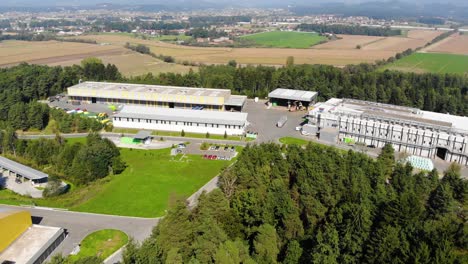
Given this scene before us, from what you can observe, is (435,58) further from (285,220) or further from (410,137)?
(285,220)

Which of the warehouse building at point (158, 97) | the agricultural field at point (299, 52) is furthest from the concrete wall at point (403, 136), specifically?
the agricultural field at point (299, 52)

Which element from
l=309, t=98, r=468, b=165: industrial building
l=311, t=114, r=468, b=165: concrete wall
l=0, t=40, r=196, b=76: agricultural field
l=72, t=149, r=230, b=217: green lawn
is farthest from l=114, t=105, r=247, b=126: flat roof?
l=0, t=40, r=196, b=76: agricultural field

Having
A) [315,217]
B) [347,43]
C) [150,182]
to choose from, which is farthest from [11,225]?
[347,43]

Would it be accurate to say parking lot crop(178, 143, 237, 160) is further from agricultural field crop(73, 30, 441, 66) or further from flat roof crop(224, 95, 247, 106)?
agricultural field crop(73, 30, 441, 66)

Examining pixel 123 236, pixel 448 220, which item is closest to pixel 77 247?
pixel 123 236

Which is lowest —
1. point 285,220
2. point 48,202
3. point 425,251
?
point 48,202

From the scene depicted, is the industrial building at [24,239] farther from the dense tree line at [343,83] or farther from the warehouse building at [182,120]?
the dense tree line at [343,83]
